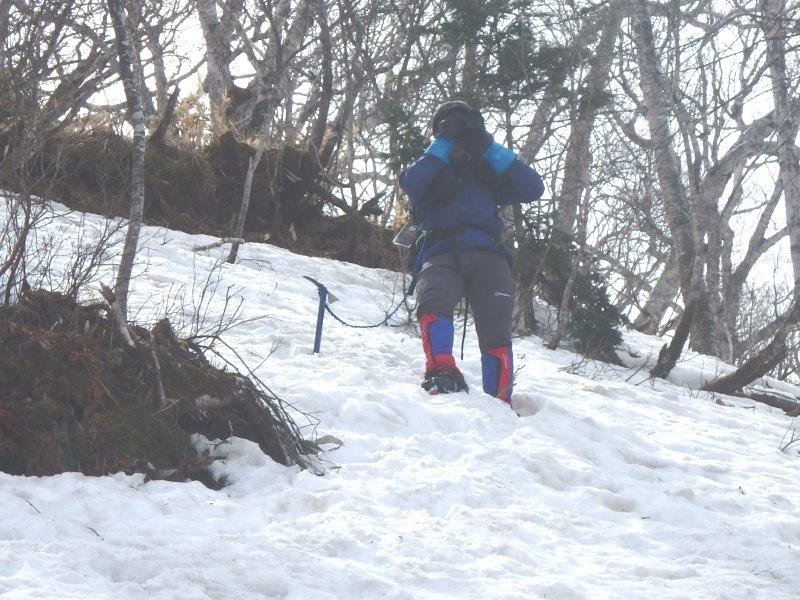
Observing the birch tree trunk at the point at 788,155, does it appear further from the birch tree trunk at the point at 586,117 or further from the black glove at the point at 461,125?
the black glove at the point at 461,125

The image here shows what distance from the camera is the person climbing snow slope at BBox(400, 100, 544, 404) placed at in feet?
17.2

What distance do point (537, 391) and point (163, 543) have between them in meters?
3.41

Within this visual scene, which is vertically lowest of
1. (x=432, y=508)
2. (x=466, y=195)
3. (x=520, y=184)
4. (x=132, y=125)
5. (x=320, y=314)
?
(x=432, y=508)

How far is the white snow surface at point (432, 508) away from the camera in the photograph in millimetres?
2738

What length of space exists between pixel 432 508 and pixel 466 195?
2332mm

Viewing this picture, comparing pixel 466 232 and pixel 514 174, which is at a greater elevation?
pixel 514 174

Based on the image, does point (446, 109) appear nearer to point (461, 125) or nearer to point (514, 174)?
point (461, 125)

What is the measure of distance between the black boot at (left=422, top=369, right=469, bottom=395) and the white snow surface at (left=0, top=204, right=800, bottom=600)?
0.33 feet

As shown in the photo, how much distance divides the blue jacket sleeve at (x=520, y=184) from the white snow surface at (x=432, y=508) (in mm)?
1204

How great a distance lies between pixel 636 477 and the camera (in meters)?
4.45

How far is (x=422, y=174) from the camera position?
17.2 ft

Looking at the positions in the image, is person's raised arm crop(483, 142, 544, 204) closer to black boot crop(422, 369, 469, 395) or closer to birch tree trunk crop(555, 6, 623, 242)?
black boot crop(422, 369, 469, 395)

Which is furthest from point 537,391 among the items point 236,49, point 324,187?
point 236,49

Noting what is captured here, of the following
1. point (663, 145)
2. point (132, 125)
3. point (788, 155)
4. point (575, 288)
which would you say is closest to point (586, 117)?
point (663, 145)
